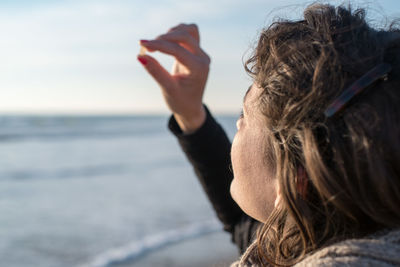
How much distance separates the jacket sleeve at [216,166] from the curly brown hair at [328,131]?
73 centimetres

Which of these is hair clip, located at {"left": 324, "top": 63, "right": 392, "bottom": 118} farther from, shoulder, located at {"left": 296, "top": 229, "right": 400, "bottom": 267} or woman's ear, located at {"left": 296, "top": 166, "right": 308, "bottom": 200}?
shoulder, located at {"left": 296, "top": 229, "right": 400, "bottom": 267}

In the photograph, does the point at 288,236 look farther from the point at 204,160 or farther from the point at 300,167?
the point at 204,160

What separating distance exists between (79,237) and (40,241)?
0.42 meters

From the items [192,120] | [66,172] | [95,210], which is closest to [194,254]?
[95,210]

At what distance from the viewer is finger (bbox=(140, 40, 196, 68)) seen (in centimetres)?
167

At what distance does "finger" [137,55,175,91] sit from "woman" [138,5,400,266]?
18.6 inches

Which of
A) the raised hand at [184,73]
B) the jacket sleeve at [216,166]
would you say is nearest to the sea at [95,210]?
the jacket sleeve at [216,166]

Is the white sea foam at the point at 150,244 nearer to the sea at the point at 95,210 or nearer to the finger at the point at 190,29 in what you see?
the sea at the point at 95,210

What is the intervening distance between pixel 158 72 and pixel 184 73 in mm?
134

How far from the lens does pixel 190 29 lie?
189 centimetres

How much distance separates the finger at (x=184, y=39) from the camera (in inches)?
69.8

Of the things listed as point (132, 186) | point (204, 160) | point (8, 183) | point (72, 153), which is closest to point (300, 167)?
point (204, 160)

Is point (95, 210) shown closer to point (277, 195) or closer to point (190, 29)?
point (190, 29)

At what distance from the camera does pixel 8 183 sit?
7750 millimetres
